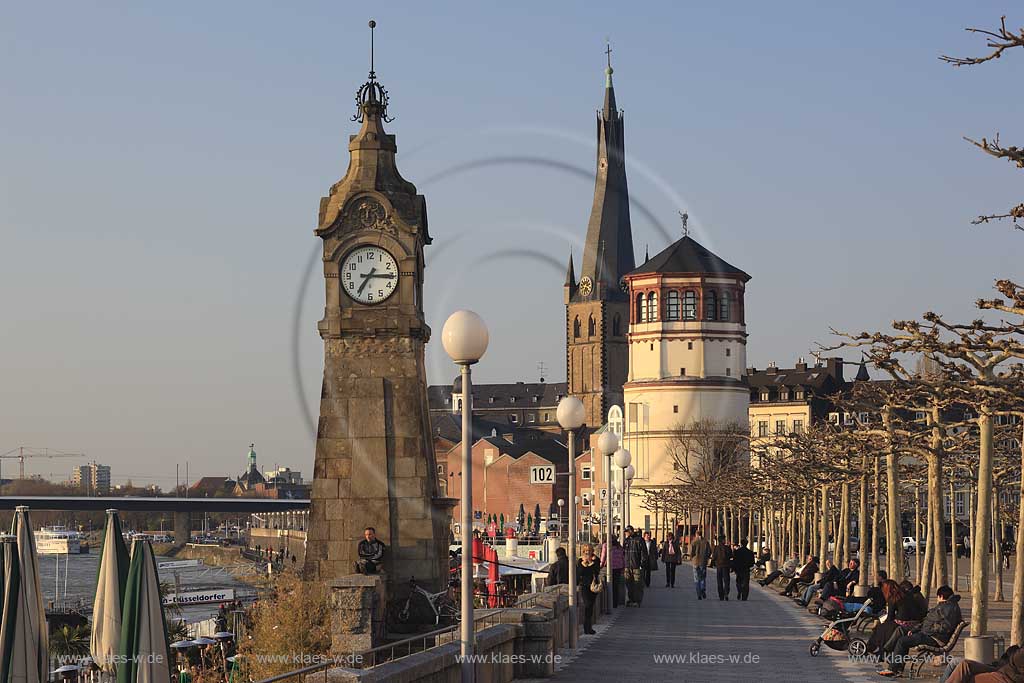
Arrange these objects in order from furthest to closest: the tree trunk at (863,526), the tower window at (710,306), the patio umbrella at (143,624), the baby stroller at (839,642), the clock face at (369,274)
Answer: the tower window at (710,306) < the tree trunk at (863,526) < the clock face at (369,274) < the baby stroller at (839,642) < the patio umbrella at (143,624)

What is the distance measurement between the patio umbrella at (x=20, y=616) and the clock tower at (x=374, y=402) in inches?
364

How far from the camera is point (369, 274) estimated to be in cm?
3584

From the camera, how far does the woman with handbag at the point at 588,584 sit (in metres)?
32.2

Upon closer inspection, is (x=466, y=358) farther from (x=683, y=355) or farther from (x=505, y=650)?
(x=683, y=355)

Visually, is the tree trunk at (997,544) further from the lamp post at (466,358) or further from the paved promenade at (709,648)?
the lamp post at (466,358)

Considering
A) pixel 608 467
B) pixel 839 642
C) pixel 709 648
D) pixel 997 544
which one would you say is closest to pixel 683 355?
pixel 997 544

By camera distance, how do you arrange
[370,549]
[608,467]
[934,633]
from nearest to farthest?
[934,633]
[370,549]
[608,467]

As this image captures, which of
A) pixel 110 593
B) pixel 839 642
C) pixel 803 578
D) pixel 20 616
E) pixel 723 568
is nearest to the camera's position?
pixel 20 616

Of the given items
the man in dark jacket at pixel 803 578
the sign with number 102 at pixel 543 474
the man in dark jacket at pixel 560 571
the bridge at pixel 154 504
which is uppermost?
the sign with number 102 at pixel 543 474

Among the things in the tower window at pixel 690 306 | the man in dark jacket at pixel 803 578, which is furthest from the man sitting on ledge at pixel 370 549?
the tower window at pixel 690 306

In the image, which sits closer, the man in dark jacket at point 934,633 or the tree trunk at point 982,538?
the man in dark jacket at point 934,633

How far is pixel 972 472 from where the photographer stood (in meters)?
42.8

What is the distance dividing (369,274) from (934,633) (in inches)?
609

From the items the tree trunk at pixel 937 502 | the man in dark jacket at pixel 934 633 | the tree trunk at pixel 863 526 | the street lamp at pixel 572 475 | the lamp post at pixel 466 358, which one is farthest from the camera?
the tree trunk at pixel 863 526
